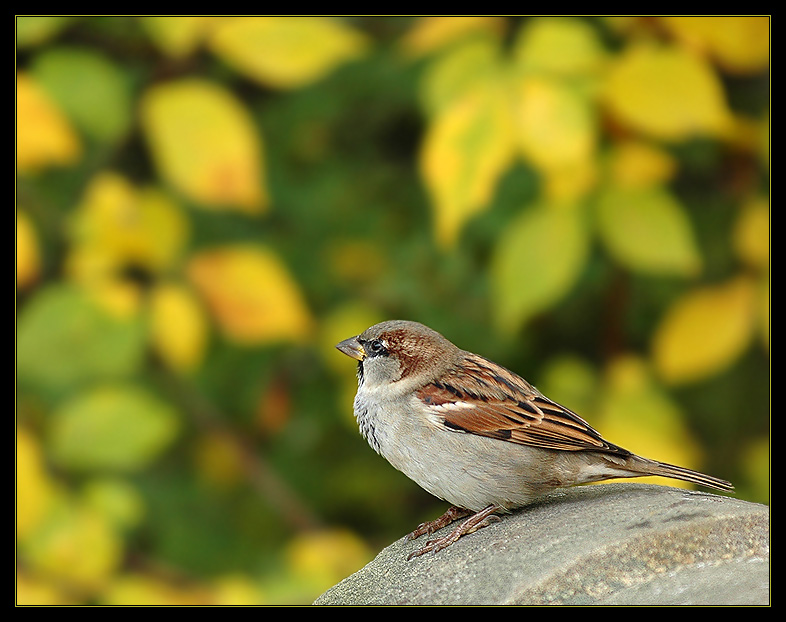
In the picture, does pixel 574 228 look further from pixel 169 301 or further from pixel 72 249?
pixel 72 249

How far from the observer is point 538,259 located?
3.49 metres

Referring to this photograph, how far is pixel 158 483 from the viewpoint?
4.36 m

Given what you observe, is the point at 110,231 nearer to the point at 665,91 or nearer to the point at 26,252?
the point at 26,252

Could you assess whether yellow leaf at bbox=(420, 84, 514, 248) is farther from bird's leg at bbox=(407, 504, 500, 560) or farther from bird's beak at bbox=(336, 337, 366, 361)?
bird's leg at bbox=(407, 504, 500, 560)

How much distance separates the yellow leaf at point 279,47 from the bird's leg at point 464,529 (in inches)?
62.0

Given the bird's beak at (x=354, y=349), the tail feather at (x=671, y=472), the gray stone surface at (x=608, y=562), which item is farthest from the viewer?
the bird's beak at (x=354, y=349)

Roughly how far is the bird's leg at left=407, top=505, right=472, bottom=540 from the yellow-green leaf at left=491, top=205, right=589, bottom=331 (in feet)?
2.51

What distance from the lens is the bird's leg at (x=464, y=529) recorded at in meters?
2.84

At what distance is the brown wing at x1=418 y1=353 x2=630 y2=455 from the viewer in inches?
112

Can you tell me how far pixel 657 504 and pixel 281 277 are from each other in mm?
1562

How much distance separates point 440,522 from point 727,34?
1954 millimetres

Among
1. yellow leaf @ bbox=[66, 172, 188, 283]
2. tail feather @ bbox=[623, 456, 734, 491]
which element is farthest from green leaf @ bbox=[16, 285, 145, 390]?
tail feather @ bbox=[623, 456, 734, 491]

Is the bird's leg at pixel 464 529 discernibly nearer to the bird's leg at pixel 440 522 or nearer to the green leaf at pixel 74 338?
the bird's leg at pixel 440 522

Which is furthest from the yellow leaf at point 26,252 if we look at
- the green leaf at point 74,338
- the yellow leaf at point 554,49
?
the yellow leaf at point 554,49
